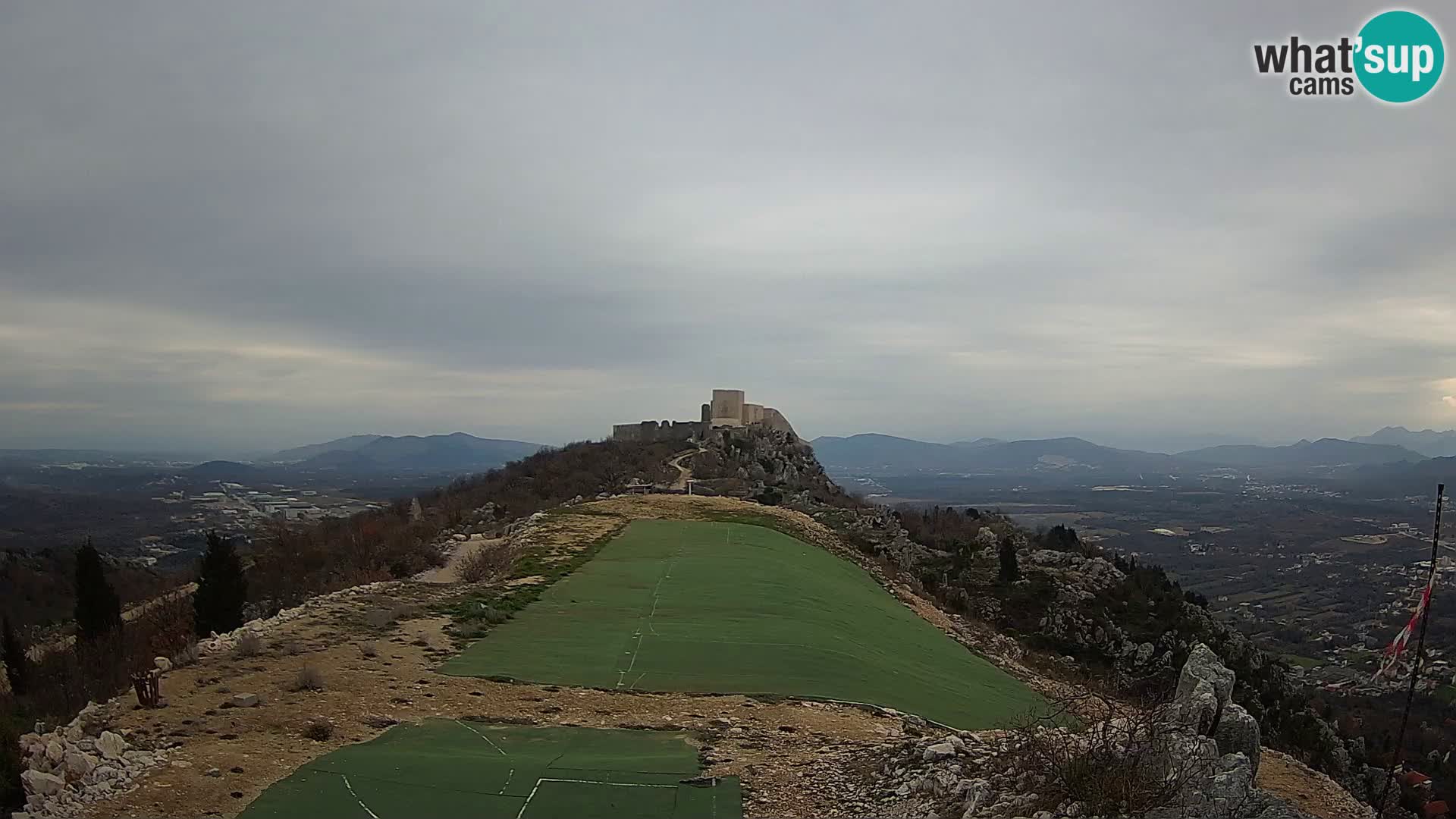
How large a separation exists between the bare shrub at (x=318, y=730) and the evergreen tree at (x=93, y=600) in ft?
72.9

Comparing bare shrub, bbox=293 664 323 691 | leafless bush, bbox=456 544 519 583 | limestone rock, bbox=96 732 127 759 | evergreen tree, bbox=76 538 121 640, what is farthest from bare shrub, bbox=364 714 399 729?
evergreen tree, bbox=76 538 121 640

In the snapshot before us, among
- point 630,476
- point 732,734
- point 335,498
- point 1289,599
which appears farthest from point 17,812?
point 335,498

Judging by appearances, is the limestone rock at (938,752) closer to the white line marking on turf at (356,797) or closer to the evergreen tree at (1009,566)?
the white line marking on turf at (356,797)

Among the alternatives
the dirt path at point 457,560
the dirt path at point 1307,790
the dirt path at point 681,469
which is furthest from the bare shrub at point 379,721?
the dirt path at point 681,469

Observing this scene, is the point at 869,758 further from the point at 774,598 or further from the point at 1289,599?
the point at 1289,599

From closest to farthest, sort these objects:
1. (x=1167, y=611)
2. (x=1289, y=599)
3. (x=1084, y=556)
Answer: (x=1167, y=611), (x=1084, y=556), (x=1289, y=599)

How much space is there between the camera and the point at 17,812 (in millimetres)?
6527

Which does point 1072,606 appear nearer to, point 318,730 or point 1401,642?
point 1401,642

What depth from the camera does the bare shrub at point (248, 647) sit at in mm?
11492

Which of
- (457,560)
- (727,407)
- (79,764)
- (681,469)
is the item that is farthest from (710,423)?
(79,764)

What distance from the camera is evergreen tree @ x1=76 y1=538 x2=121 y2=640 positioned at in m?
25.9

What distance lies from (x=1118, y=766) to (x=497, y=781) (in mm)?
5496

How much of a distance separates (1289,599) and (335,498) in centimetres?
10658

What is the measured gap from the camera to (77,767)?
7164mm
